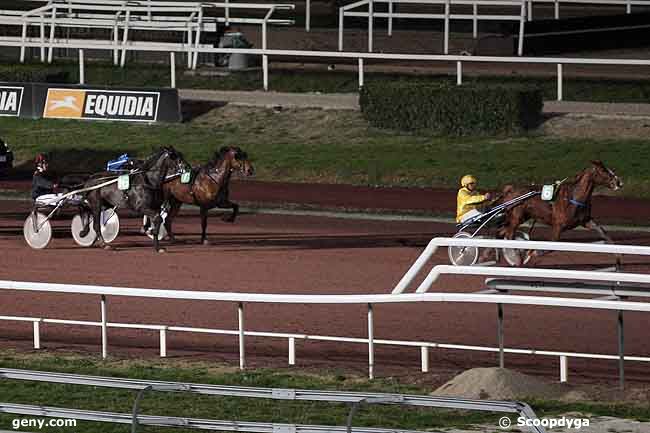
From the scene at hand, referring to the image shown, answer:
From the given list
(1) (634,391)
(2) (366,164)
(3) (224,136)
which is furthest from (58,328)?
(3) (224,136)

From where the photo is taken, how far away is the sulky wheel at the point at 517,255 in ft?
51.9

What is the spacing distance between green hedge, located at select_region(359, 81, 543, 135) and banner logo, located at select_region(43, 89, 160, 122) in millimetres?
3979

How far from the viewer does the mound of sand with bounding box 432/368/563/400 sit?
9625 mm

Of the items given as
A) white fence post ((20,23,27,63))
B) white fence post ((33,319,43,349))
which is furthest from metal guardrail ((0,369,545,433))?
white fence post ((20,23,27,63))

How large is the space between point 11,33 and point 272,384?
23419mm

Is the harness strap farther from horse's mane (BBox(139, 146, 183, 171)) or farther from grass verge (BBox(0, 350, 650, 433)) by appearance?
grass verge (BBox(0, 350, 650, 433))

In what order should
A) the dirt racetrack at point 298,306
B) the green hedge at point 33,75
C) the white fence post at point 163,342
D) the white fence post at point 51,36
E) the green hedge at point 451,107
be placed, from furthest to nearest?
the white fence post at point 51,36, the green hedge at point 33,75, the green hedge at point 451,107, the dirt racetrack at point 298,306, the white fence post at point 163,342

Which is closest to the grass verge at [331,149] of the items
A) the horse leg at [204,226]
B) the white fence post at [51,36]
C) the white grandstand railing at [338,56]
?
the white grandstand railing at [338,56]

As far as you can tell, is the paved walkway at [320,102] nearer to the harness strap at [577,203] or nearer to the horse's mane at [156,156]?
the harness strap at [577,203]

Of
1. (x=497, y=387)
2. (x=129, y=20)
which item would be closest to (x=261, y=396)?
(x=497, y=387)

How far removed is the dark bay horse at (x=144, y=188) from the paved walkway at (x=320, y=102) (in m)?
8.54

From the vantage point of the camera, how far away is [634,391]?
9.97 meters

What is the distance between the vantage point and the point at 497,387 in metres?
9.67

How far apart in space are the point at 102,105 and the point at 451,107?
6.45 m
